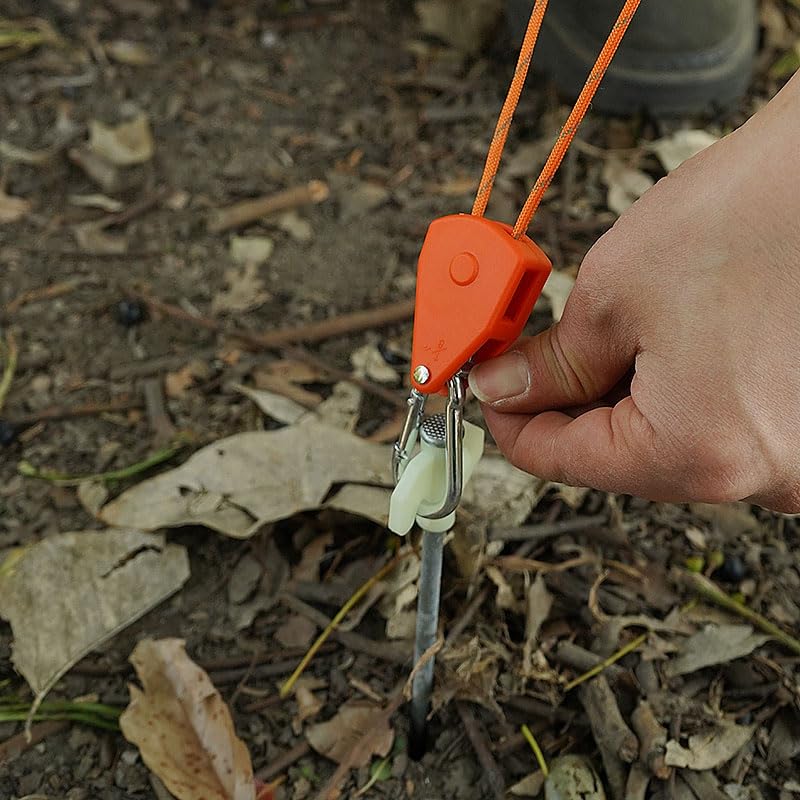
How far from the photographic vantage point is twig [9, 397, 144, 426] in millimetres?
1926

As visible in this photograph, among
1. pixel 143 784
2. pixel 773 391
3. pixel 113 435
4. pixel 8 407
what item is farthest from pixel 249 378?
pixel 773 391

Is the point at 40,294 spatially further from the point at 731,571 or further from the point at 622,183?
the point at 731,571

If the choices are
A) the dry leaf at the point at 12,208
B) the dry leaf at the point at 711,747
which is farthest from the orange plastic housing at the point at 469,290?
the dry leaf at the point at 12,208

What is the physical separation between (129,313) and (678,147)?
1.38m

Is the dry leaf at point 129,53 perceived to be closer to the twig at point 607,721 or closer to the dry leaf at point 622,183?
the dry leaf at point 622,183

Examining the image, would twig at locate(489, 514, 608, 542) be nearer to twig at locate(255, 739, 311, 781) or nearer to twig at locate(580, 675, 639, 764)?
twig at locate(580, 675, 639, 764)

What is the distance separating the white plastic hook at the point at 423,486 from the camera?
110 cm

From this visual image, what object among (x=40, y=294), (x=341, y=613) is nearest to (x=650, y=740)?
(x=341, y=613)

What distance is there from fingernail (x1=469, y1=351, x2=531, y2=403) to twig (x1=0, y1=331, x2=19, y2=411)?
1.24 m

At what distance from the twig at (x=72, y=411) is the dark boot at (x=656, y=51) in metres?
1.40

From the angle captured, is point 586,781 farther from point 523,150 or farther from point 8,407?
point 523,150

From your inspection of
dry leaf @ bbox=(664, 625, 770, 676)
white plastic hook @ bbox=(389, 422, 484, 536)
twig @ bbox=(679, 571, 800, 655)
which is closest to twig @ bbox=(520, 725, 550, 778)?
dry leaf @ bbox=(664, 625, 770, 676)

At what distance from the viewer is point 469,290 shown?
101 centimetres

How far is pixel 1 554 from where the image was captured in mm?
1704
